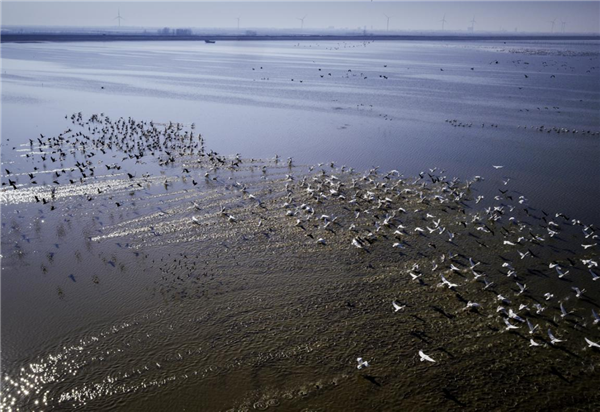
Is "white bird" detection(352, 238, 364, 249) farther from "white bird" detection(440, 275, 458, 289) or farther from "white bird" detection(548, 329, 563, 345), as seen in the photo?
"white bird" detection(548, 329, 563, 345)

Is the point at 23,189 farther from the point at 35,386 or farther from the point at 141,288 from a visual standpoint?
the point at 35,386

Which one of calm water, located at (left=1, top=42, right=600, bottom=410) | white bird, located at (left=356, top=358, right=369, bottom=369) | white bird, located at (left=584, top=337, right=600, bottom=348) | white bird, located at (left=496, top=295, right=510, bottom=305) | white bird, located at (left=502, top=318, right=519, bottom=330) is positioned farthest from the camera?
white bird, located at (left=496, top=295, right=510, bottom=305)

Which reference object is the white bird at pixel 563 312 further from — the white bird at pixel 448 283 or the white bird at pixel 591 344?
the white bird at pixel 448 283

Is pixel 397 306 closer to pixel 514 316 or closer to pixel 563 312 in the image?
pixel 514 316

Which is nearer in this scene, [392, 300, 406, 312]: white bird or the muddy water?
the muddy water

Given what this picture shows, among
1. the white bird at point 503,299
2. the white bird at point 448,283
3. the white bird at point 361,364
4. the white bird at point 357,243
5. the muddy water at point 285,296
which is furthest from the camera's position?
the white bird at point 357,243

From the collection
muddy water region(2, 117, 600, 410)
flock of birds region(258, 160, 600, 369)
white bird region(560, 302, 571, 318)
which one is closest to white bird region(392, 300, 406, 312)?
flock of birds region(258, 160, 600, 369)

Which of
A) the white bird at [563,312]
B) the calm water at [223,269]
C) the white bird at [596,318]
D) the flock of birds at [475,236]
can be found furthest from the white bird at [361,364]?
the white bird at [596,318]

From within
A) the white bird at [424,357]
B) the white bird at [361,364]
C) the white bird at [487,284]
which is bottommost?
the white bird at [361,364]

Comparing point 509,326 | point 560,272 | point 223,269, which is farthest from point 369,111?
point 509,326
